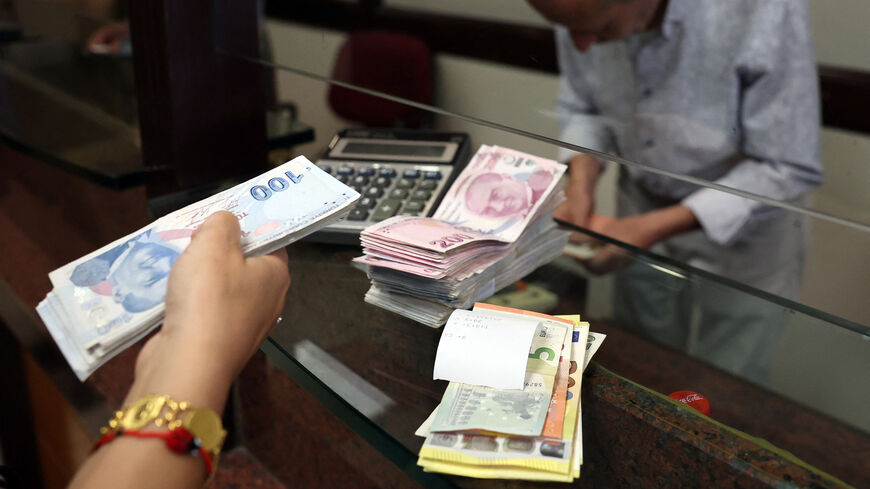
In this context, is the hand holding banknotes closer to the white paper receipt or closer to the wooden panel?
the white paper receipt

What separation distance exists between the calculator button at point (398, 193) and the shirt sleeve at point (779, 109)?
1.30 ft

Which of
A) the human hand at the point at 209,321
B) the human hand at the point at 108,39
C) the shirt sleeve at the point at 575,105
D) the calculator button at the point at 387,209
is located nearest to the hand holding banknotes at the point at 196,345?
the human hand at the point at 209,321

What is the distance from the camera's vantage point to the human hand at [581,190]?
109 centimetres

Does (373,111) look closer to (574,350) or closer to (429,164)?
(429,164)

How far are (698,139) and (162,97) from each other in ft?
2.78

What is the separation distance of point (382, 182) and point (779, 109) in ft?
1.98

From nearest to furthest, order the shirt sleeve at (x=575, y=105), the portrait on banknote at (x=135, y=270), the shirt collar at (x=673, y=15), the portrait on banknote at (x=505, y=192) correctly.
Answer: the portrait on banknote at (x=135, y=270) → the portrait on banknote at (x=505, y=192) → the shirt sleeve at (x=575, y=105) → the shirt collar at (x=673, y=15)

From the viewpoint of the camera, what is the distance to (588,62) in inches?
43.5

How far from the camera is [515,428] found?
47cm

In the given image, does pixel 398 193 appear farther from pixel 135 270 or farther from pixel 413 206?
pixel 135 270

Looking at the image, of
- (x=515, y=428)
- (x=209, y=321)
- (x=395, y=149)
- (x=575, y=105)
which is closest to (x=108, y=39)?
(x=395, y=149)

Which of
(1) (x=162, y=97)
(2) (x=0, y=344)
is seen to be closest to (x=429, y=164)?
(1) (x=162, y=97)

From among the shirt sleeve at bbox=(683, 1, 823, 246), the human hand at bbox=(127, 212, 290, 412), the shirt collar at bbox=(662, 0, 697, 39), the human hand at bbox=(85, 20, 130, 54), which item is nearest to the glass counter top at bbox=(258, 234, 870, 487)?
the human hand at bbox=(127, 212, 290, 412)

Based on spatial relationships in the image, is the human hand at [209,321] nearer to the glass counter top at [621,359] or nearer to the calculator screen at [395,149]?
the glass counter top at [621,359]
